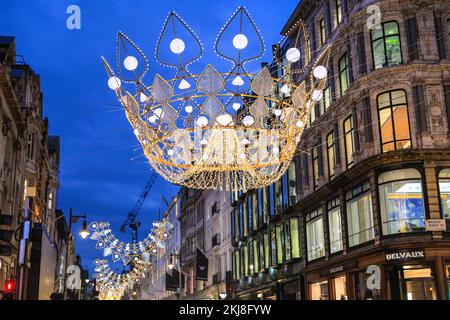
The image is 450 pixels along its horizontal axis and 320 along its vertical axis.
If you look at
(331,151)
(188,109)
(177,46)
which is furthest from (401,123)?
(177,46)

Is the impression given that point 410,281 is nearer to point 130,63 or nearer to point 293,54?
point 293,54

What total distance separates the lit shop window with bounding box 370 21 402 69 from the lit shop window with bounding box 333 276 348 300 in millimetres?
11836

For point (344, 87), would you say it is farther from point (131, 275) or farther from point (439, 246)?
point (131, 275)

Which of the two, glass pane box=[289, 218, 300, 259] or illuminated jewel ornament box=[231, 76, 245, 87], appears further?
glass pane box=[289, 218, 300, 259]

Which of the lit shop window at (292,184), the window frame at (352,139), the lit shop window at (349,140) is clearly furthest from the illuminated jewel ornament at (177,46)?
the lit shop window at (292,184)

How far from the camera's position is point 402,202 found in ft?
87.9

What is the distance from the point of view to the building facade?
26.3m

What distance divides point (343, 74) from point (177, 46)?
2327cm

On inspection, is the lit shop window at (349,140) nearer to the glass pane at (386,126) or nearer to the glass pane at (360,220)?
the glass pane at (360,220)

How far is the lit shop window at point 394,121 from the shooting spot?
1086 inches


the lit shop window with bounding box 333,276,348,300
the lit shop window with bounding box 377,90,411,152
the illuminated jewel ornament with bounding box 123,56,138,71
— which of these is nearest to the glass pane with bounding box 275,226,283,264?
the lit shop window with bounding box 333,276,348,300

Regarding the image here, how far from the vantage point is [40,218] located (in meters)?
47.8

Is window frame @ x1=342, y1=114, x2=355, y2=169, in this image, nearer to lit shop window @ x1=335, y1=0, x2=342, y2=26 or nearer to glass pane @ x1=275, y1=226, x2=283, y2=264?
lit shop window @ x1=335, y1=0, x2=342, y2=26
